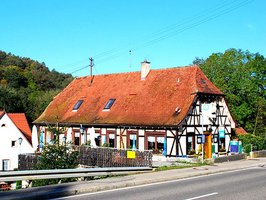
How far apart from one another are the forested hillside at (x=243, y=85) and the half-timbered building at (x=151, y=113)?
53.9ft

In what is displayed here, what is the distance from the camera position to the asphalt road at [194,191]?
12.6 metres

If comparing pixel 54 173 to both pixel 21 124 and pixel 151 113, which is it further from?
pixel 21 124

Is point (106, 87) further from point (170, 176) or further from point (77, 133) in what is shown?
point (170, 176)

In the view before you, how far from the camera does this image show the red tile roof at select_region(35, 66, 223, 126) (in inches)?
1294

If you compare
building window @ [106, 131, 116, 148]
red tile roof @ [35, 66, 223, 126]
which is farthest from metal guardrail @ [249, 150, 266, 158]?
building window @ [106, 131, 116, 148]

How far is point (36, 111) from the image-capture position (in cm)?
6869

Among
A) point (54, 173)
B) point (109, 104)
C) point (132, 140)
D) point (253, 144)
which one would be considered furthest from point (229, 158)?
point (54, 173)

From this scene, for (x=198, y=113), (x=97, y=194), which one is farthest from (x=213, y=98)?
(x=97, y=194)

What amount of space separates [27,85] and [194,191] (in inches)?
3272

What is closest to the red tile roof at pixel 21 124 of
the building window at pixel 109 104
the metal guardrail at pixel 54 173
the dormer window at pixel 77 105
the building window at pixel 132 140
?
the dormer window at pixel 77 105

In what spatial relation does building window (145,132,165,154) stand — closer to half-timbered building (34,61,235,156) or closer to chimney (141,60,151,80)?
half-timbered building (34,61,235,156)

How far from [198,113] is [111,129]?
7932 millimetres

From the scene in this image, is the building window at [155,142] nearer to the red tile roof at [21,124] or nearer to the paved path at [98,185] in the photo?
the paved path at [98,185]

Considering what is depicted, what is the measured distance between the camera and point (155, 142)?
31.9 meters
